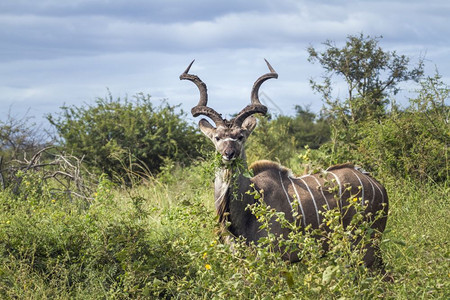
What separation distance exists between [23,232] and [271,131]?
7.59 m

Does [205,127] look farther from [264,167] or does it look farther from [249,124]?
[264,167]

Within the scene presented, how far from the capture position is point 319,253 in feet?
12.1

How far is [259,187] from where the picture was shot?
527 cm

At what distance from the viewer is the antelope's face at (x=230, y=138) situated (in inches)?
199

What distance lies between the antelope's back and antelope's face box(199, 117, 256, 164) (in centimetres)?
39

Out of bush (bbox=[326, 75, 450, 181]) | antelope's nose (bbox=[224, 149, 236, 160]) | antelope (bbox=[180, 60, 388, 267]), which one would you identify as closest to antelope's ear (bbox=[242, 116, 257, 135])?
antelope (bbox=[180, 60, 388, 267])

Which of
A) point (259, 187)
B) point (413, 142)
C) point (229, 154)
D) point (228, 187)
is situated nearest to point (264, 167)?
point (259, 187)

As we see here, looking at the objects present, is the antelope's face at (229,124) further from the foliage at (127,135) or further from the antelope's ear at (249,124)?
the foliage at (127,135)

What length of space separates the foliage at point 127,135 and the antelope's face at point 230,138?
7247mm

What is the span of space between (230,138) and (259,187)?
514 mm

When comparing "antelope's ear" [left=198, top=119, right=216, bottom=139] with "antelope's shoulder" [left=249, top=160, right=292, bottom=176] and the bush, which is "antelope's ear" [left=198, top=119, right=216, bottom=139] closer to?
"antelope's shoulder" [left=249, top=160, right=292, bottom=176]

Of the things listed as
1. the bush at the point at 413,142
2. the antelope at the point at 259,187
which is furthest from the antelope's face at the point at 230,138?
the bush at the point at 413,142

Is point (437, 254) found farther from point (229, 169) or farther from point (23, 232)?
point (23, 232)

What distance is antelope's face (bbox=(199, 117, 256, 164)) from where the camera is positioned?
506 centimetres
